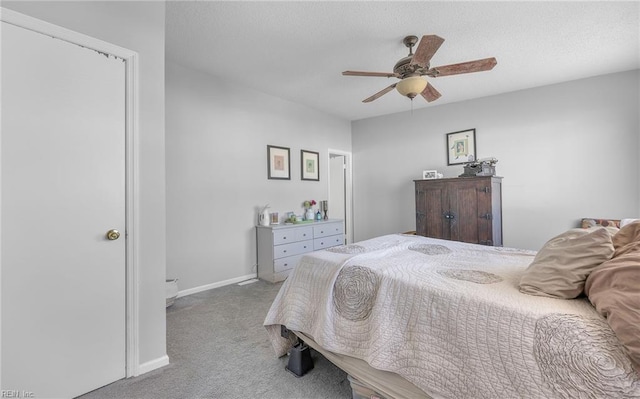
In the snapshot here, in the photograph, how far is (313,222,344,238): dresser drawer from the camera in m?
3.98

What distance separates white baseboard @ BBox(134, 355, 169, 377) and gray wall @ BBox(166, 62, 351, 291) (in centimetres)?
135

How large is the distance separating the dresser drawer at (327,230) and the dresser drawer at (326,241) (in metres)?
0.06

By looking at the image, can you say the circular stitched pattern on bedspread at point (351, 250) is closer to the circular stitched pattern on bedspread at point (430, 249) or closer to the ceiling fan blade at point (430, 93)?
the circular stitched pattern on bedspread at point (430, 249)

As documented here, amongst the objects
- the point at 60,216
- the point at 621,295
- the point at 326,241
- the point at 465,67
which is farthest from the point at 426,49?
the point at 326,241

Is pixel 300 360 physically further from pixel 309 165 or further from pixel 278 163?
pixel 309 165

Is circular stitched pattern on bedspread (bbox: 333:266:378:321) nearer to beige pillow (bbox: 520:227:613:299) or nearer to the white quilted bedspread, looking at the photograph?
the white quilted bedspread

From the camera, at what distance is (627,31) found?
2348 mm

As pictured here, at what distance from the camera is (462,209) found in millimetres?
3436

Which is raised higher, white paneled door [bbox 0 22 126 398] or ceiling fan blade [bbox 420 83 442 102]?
ceiling fan blade [bbox 420 83 442 102]

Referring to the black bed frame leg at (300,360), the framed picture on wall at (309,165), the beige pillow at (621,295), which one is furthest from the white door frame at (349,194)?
the beige pillow at (621,295)

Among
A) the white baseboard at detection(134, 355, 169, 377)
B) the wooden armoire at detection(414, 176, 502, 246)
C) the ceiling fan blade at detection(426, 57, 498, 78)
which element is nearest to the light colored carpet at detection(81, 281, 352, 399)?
the white baseboard at detection(134, 355, 169, 377)

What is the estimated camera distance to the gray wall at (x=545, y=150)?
123 inches

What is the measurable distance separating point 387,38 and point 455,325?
8.09ft

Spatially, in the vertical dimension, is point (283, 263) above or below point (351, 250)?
below
